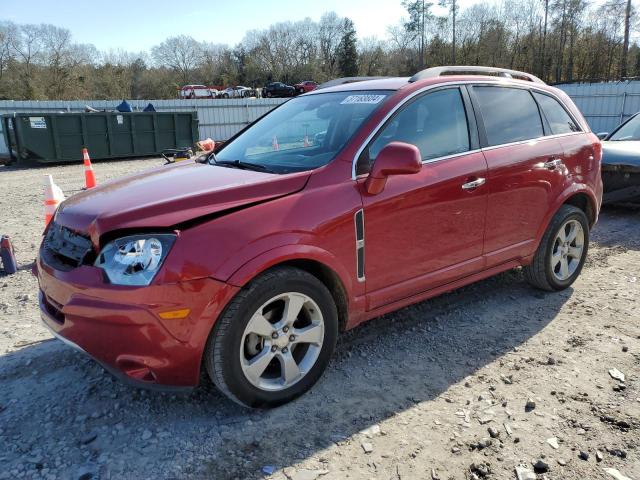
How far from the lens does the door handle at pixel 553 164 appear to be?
411 cm

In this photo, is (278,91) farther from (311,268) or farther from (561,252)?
(311,268)

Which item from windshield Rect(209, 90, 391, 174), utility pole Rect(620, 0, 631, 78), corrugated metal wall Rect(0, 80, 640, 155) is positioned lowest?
windshield Rect(209, 90, 391, 174)

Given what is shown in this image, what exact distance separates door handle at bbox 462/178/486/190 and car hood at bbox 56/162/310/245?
123 centimetres

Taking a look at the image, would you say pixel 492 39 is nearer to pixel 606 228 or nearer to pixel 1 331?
pixel 606 228

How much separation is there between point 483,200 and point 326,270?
4.72ft

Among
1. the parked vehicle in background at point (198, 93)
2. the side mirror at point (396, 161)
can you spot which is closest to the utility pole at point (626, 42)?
the parked vehicle in background at point (198, 93)

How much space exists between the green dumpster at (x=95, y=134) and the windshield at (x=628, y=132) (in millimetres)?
13976

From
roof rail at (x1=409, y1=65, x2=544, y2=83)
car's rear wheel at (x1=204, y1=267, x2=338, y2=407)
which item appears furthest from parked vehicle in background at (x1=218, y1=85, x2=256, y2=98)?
car's rear wheel at (x1=204, y1=267, x2=338, y2=407)

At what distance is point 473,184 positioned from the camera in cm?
356

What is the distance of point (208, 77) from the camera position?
8281 cm

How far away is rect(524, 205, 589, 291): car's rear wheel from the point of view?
170 inches

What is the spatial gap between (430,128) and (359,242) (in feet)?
3.53

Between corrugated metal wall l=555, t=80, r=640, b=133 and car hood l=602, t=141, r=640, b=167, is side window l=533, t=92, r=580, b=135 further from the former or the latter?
corrugated metal wall l=555, t=80, r=640, b=133

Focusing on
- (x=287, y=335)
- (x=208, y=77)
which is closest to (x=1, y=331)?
(x=287, y=335)
